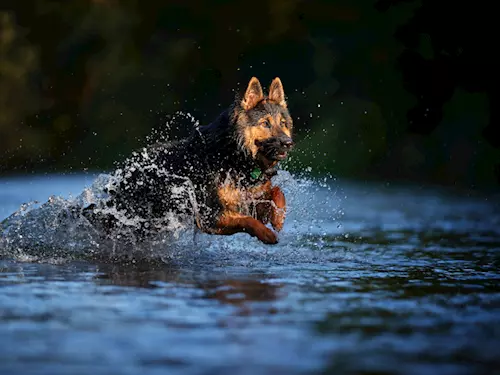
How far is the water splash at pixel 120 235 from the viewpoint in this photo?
26.4 ft

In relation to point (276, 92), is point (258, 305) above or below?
below

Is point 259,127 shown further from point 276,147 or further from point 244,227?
point 244,227

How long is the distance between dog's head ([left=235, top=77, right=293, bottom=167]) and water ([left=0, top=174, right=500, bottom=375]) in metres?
0.83

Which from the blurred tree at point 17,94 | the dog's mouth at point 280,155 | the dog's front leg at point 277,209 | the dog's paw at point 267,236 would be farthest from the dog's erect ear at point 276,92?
the blurred tree at point 17,94

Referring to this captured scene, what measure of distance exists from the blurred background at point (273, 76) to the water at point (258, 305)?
9.85 meters

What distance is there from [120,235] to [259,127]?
4.94 feet

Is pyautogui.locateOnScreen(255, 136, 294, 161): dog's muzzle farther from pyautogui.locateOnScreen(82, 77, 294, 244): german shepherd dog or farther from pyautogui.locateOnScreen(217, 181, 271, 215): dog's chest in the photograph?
pyautogui.locateOnScreen(217, 181, 271, 215): dog's chest

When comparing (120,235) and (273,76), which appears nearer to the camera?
(120,235)

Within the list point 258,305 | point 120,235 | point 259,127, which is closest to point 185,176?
point 259,127

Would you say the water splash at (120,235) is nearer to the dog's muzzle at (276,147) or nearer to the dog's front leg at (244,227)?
the dog's front leg at (244,227)

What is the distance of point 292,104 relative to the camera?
868 inches

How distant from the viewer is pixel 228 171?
794 cm

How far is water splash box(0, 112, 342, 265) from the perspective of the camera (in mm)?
8047

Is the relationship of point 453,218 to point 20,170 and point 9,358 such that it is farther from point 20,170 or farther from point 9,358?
point 20,170
